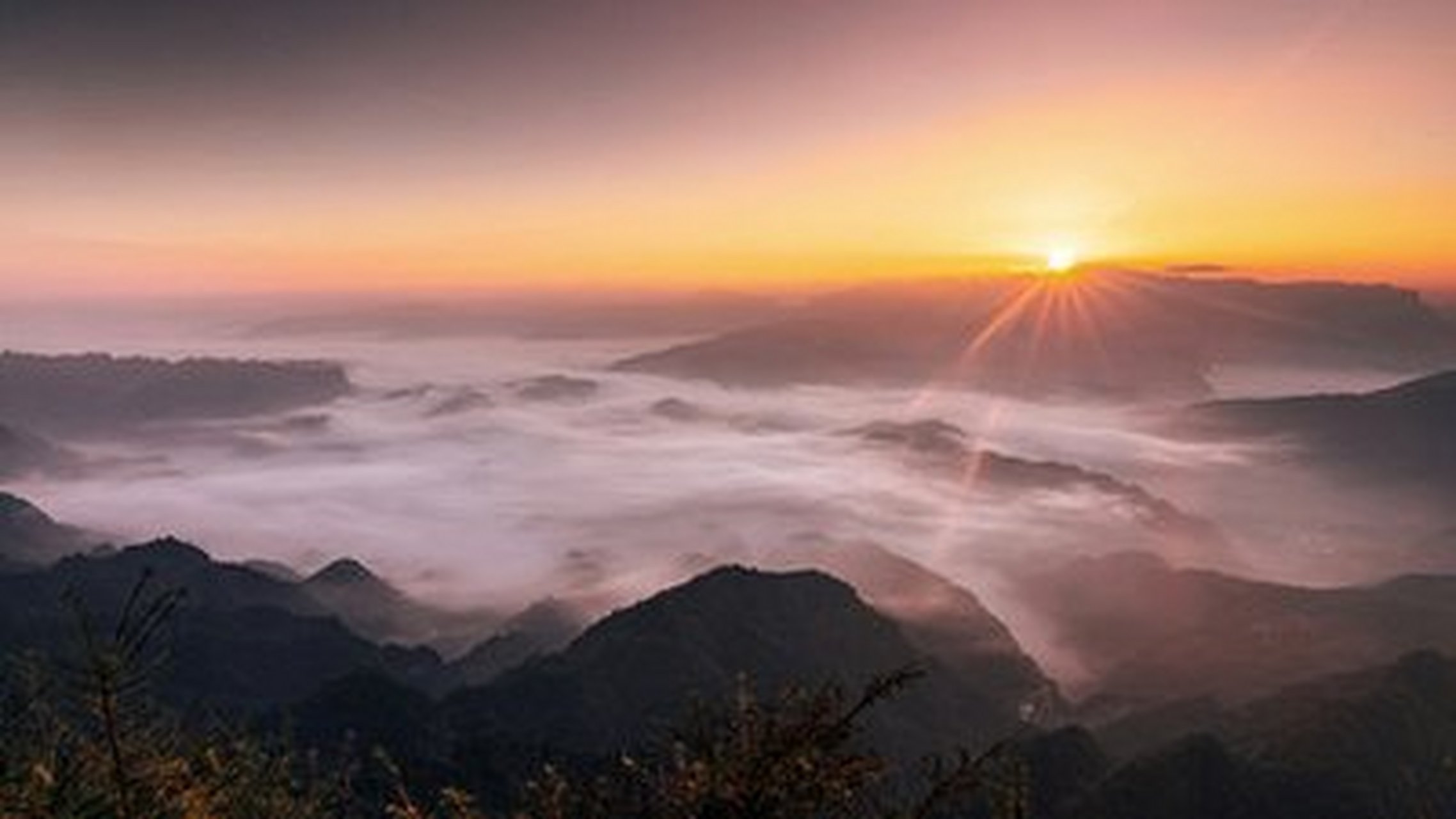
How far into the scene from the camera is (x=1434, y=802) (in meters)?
181

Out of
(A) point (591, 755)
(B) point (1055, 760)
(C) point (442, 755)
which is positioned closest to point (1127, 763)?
(B) point (1055, 760)

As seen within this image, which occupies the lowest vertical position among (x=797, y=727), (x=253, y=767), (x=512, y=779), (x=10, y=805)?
(x=512, y=779)

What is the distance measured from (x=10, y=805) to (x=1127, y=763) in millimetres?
184315

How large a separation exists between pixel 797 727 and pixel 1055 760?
624ft

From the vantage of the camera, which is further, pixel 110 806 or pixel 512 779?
pixel 512 779

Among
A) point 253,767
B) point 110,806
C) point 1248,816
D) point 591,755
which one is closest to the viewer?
point 110,806

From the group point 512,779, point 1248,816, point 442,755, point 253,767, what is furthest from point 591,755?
point 253,767

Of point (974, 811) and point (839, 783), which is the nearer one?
point (839, 783)

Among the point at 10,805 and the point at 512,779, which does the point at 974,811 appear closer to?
the point at 512,779

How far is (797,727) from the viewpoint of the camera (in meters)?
16.8

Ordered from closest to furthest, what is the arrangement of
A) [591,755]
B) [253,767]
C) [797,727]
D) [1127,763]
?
[797,727]
[253,767]
[591,755]
[1127,763]

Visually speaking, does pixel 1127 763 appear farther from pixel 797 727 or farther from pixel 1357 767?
pixel 797 727

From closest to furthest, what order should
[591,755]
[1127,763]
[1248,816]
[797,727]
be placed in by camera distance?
1. [797,727]
2. [591,755]
3. [1248,816]
4. [1127,763]

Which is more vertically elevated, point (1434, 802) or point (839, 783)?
point (839, 783)
